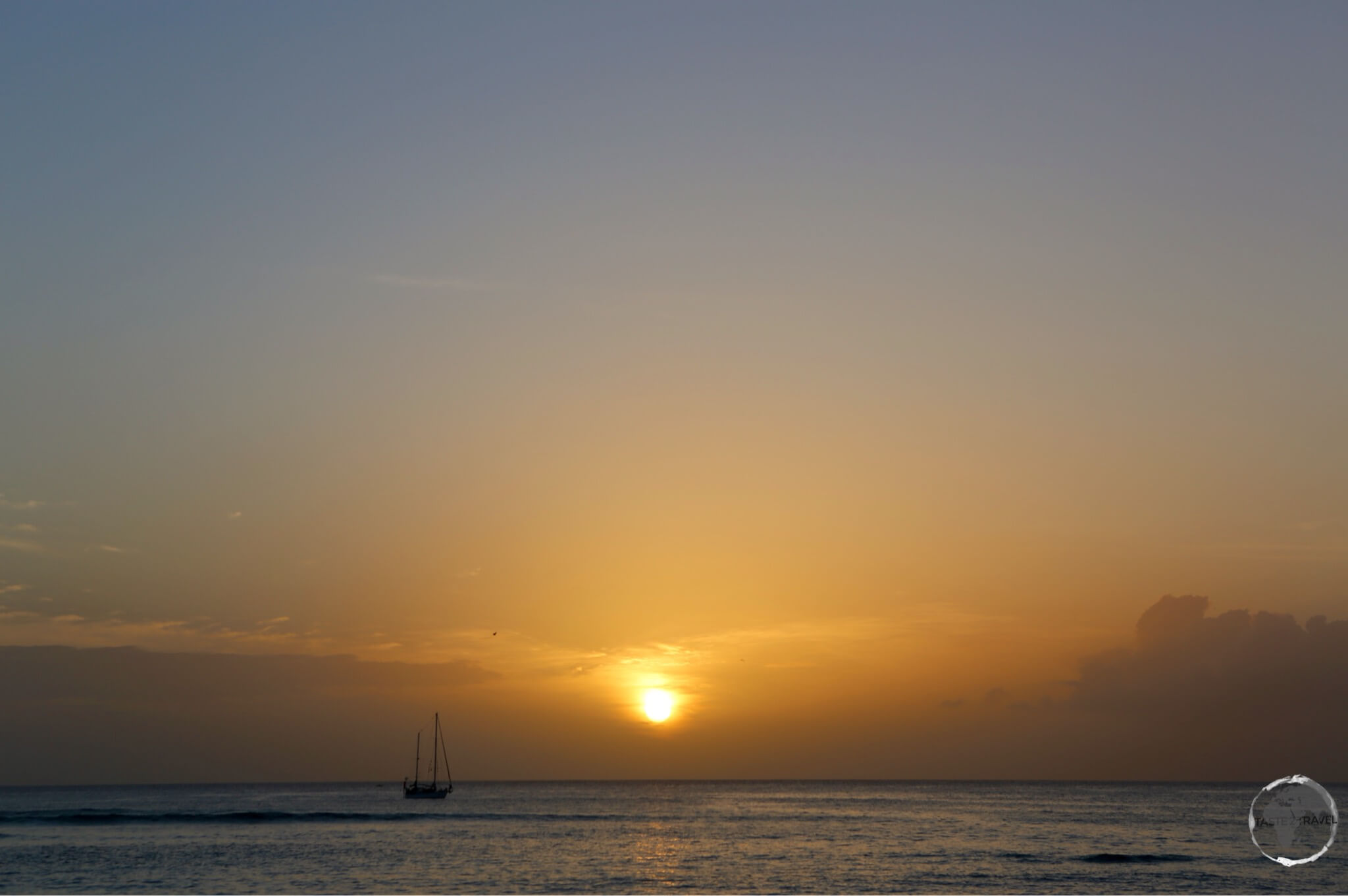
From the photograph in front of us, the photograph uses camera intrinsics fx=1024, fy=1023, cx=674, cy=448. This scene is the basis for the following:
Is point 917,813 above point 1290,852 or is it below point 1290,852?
below

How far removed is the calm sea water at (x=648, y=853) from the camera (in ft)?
222

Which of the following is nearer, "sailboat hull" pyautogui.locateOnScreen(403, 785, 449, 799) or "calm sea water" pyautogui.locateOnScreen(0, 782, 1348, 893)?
"calm sea water" pyautogui.locateOnScreen(0, 782, 1348, 893)

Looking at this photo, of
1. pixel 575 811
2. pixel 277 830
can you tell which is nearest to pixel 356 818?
pixel 277 830

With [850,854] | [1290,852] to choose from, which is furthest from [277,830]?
[1290,852]

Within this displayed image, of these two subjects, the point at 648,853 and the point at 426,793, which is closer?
the point at 648,853

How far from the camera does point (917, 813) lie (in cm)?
15775

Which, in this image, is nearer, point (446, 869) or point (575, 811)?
point (446, 869)

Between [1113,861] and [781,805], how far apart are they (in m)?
115

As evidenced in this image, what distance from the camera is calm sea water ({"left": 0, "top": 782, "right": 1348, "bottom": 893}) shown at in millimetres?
67812

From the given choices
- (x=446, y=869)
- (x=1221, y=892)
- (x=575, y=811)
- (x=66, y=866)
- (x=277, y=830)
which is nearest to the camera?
(x=1221, y=892)

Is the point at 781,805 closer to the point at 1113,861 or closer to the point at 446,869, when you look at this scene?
the point at 1113,861

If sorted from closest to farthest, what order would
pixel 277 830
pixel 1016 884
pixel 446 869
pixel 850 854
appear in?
pixel 1016 884, pixel 446 869, pixel 850 854, pixel 277 830

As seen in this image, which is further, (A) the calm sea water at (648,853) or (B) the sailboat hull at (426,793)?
(B) the sailboat hull at (426,793)

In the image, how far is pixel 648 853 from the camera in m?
91.1
